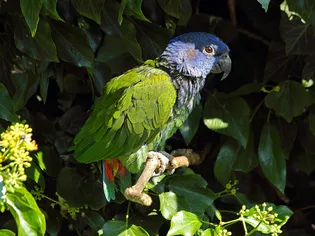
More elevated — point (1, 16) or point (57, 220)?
point (1, 16)

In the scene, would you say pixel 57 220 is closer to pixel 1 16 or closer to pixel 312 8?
pixel 1 16

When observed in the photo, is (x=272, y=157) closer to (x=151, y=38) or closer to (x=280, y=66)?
(x=280, y=66)

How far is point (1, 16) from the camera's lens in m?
1.49

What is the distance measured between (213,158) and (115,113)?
0.60m

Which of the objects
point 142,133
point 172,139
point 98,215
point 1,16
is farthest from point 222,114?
point 1,16

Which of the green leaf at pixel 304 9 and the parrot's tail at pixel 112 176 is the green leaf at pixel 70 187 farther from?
the green leaf at pixel 304 9

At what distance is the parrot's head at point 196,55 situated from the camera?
154cm

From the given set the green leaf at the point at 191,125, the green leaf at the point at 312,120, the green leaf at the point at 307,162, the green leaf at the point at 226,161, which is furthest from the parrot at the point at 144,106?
the green leaf at the point at 307,162

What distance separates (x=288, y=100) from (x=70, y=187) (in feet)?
2.25

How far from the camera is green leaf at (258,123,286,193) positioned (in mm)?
1689

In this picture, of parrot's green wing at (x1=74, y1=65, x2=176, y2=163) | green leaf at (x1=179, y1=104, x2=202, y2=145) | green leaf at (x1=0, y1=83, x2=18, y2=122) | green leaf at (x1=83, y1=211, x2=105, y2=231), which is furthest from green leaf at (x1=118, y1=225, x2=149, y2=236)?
green leaf at (x1=0, y1=83, x2=18, y2=122)

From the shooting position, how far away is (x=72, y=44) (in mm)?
1493

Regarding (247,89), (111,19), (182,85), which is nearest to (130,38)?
(111,19)

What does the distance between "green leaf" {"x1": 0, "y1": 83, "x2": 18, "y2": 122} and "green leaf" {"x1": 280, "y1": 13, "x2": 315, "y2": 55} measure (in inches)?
31.6
